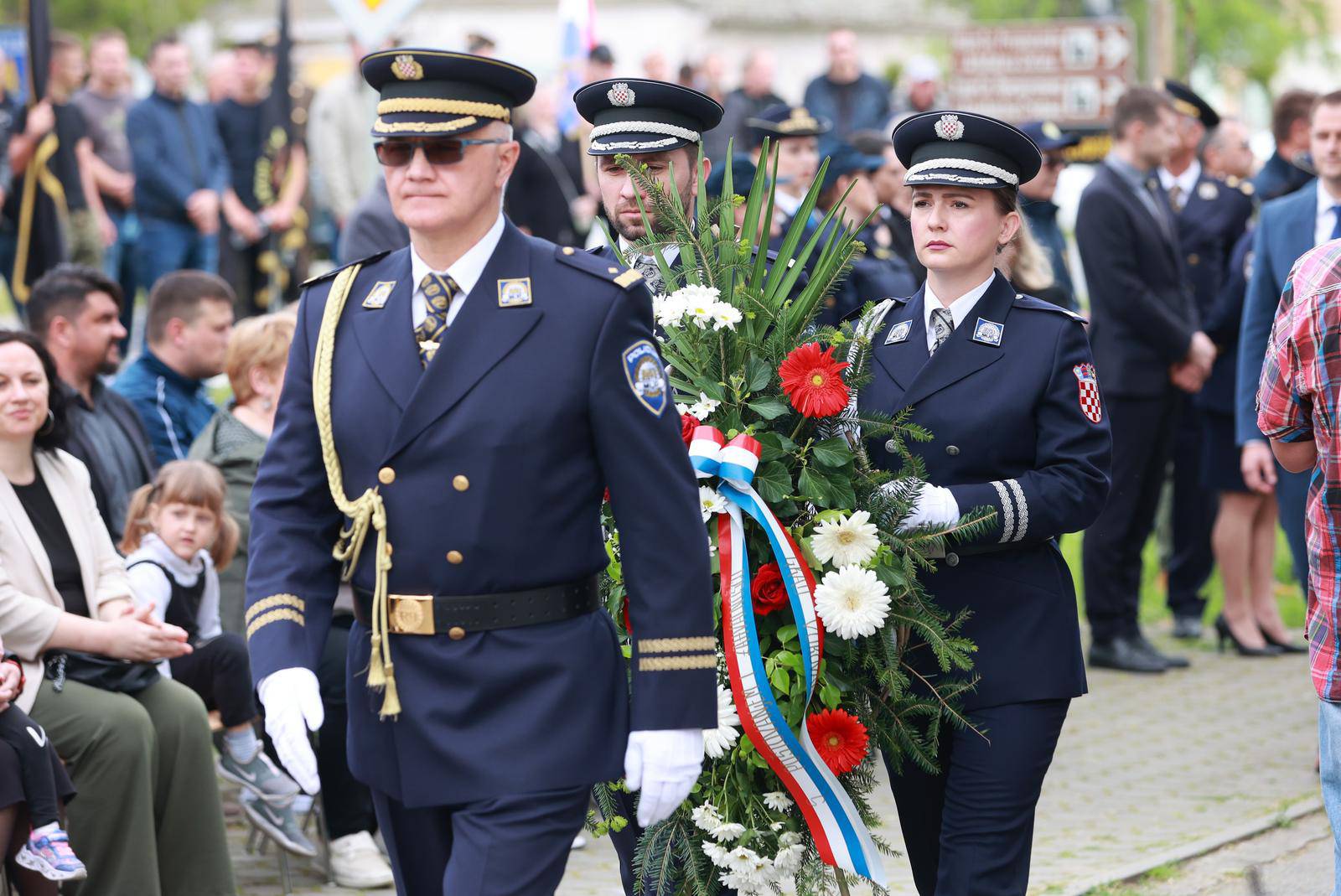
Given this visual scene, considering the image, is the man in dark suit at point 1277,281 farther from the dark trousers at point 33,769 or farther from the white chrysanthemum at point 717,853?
the dark trousers at point 33,769

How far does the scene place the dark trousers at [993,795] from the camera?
13.9ft

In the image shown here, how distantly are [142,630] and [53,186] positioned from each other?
5979mm

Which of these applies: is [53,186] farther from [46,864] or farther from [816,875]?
[816,875]

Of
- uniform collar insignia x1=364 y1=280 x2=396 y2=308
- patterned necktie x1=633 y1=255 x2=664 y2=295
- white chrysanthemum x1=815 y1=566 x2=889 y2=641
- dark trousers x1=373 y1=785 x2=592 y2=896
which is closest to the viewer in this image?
dark trousers x1=373 y1=785 x2=592 y2=896

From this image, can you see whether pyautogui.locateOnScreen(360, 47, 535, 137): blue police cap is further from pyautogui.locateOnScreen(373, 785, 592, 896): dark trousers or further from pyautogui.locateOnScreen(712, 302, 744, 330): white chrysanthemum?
pyautogui.locateOnScreen(373, 785, 592, 896): dark trousers

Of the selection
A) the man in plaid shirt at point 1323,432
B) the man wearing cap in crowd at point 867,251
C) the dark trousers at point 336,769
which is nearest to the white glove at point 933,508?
the man in plaid shirt at point 1323,432

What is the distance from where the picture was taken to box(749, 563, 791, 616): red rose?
4219mm

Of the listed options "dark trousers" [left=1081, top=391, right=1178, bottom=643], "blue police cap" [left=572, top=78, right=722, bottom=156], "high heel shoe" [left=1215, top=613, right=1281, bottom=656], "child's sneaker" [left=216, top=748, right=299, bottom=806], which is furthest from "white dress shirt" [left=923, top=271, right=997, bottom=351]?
"high heel shoe" [left=1215, top=613, right=1281, bottom=656]

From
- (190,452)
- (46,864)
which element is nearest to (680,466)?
(46,864)

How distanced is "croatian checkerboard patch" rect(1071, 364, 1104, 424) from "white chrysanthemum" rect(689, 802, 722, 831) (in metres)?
1.23

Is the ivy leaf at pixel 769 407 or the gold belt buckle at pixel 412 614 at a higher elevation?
Result: the ivy leaf at pixel 769 407

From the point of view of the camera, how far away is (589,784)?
352cm

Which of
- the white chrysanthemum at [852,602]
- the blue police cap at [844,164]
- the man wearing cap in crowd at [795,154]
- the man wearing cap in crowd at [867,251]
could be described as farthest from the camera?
the blue police cap at [844,164]

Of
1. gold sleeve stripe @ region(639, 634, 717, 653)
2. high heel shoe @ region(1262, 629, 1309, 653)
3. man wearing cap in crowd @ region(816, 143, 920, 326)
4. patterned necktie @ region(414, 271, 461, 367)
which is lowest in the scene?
high heel shoe @ region(1262, 629, 1309, 653)
